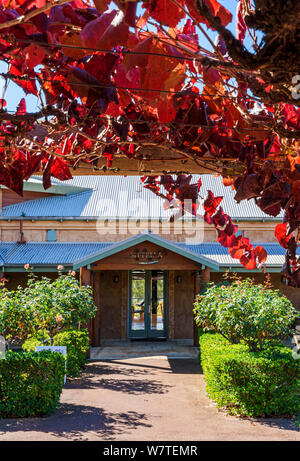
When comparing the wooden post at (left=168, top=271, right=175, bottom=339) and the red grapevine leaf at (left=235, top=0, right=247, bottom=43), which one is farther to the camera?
the wooden post at (left=168, top=271, right=175, bottom=339)

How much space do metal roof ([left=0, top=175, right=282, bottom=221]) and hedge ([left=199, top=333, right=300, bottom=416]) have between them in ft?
31.6

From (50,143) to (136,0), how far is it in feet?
4.85

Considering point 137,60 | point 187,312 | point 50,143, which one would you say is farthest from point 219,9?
point 187,312

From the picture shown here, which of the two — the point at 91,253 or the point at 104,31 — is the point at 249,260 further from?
the point at 91,253

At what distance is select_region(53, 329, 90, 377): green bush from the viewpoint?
368 inches

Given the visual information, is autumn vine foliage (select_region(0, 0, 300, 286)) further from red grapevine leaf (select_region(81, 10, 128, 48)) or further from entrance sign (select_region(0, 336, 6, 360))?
entrance sign (select_region(0, 336, 6, 360))

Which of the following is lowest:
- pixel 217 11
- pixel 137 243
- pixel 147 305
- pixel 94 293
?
pixel 147 305

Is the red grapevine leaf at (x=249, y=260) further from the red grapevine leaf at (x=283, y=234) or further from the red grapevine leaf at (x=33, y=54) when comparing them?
the red grapevine leaf at (x=33, y=54)

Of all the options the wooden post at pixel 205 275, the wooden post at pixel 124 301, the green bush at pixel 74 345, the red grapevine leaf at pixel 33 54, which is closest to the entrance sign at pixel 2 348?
the green bush at pixel 74 345

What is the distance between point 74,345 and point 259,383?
493cm

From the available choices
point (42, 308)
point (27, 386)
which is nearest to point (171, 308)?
point (42, 308)

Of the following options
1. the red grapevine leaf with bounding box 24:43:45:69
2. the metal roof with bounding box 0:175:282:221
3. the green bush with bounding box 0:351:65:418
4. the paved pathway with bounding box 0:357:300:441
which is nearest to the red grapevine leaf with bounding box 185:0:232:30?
the red grapevine leaf with bounding box 24:43:45:69

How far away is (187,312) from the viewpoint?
15688 millimetres

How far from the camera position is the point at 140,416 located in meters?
6.91
